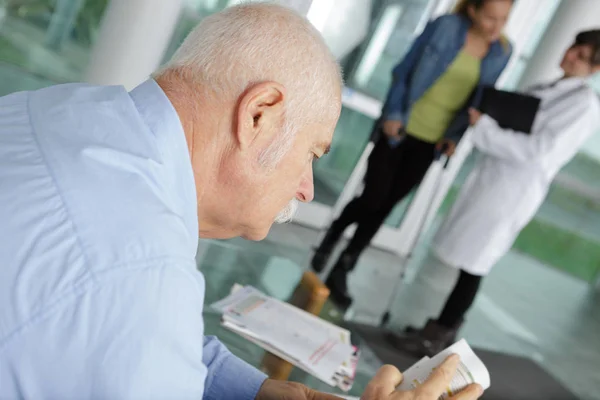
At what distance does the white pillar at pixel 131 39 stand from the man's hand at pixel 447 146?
1564 millimetres

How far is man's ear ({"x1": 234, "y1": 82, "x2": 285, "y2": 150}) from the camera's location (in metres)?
0.76

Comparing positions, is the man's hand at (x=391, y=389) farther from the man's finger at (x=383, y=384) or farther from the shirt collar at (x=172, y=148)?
the shirt collar at (x=172, y=148)

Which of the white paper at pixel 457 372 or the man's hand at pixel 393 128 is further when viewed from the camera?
the man's hand at pixel 393 128

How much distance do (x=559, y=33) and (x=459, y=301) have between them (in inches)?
121

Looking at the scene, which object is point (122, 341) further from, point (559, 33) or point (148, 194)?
point (559, 33)

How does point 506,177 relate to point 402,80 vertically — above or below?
below

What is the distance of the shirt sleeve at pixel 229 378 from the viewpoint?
1.03 meters

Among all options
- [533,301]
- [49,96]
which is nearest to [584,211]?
[533,301]

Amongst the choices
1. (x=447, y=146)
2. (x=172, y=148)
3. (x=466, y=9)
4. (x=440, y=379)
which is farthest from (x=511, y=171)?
(x=172, y=148)

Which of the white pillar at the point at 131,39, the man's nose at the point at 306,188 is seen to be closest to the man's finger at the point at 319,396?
the man's nose at the point at 306,188

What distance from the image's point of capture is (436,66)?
276cm

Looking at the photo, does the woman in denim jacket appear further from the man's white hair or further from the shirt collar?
the shirt collar

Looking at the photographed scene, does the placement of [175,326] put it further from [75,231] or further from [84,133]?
[84,133]

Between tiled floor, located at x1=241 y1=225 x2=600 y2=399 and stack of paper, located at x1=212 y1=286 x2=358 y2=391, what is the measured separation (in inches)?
57.1
